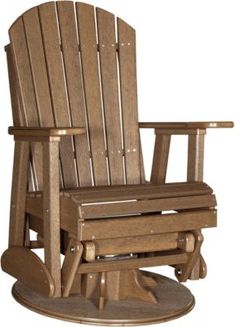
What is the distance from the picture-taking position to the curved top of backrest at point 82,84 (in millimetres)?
4168

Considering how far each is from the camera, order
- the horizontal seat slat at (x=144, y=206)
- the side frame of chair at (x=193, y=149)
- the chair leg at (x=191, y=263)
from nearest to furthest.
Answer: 1. the horizontal seat slat at (x=144, y=206)
2. the chair leg at (x=191, y=263)
3. the side frame of chair at (x=193, y=149)

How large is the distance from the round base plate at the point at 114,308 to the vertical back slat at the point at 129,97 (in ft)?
2.45

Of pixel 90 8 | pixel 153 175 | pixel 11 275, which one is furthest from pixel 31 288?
pixel 90 8

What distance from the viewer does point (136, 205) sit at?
3.65 meters

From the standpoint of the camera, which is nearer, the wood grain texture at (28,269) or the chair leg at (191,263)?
the wood grain texture at (28,269)

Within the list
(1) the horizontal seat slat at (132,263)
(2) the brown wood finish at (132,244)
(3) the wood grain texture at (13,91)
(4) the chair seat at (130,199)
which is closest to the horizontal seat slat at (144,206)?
(4) the chair seat at (130,199)

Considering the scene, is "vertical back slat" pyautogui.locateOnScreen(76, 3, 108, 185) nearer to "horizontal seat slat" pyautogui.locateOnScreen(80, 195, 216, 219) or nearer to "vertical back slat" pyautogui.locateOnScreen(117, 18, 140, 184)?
"vertical back slat" pyautogui.locateOnScreen(117, 18, 140, 184)

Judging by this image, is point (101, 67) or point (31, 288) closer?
point (31, 288)

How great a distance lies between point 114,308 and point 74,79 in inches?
53.4

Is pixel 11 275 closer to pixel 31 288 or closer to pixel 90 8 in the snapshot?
pixel 31 288

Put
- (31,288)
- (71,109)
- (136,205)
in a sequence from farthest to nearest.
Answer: (71,109) < (31,288) < (136,205)

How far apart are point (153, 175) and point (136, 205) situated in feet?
2.74

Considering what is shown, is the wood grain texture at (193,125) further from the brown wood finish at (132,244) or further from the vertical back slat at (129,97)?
the brown wood finish at (132,244)

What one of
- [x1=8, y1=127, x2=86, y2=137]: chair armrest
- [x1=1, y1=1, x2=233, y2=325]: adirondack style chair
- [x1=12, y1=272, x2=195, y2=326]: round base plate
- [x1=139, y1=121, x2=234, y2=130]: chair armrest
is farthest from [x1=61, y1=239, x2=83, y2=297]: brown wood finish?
[x1=139, y1=121, x2=234, y2=130]: chair armrest
